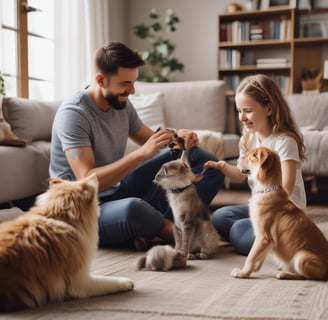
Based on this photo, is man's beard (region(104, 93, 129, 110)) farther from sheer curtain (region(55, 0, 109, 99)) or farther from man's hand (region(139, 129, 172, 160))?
sheer curtain (region(55, 0, 109, 99))

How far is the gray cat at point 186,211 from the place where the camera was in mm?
2412

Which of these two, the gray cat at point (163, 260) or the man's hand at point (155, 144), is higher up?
the man's hand at point (155, 144)

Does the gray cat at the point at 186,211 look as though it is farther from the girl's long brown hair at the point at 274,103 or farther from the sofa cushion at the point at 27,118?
the sofa cushion at the point at 27,118

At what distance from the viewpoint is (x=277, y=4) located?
6.45m

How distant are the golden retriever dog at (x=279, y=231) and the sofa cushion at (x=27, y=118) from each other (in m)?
2.24

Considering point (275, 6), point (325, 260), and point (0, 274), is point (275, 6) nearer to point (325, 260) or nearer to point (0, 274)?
point (325, 260)

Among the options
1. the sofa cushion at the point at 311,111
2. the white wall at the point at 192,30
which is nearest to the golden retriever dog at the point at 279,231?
the sofa cushion at the point at 311,111

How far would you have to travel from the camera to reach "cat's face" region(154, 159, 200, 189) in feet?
7.87

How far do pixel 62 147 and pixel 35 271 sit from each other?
1.04 meters

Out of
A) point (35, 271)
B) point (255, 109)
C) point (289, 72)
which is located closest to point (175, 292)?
point (35, 271)

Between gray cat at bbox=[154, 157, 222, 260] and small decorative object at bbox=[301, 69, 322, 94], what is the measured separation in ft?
14.2

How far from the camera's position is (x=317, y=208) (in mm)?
4172

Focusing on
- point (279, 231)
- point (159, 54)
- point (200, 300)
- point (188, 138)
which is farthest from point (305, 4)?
point (200, 300)

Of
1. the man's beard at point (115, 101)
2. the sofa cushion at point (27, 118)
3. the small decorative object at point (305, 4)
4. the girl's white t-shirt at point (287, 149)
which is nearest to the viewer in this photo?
the girl's white t-shirt at point (287, 149)
